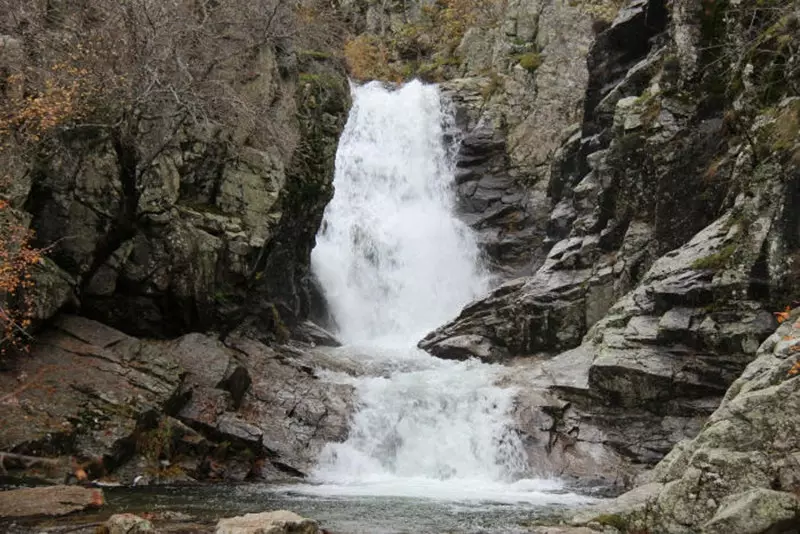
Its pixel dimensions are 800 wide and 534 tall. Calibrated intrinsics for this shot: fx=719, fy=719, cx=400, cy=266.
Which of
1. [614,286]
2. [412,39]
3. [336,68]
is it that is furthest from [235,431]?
[412,39]

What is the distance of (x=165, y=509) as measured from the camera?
11.9 metres

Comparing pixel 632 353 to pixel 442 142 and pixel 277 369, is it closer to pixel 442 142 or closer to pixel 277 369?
pixel 277 369

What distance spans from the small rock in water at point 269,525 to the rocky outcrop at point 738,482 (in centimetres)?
375

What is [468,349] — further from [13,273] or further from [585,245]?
[13,273]

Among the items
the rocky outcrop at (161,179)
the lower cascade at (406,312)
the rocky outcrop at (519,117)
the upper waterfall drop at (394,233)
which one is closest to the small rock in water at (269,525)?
the lower cascade at (406,312)

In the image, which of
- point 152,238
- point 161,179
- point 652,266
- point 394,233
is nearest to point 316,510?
point 152,238

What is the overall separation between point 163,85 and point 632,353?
556 inches

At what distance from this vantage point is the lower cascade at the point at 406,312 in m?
17.7

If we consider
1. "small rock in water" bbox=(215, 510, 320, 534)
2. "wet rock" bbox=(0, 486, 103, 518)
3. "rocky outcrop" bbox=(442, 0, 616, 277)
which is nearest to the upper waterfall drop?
"rocky outcrop" bbox=(442, 0, 616, 277)

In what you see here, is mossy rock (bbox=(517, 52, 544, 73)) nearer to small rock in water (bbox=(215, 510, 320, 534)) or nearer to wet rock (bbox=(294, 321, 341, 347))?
wet rock (bbox=(294, 321, 341, 347))

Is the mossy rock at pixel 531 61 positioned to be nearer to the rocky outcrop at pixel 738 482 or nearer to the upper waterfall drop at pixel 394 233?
the upper waterfall drop at pixel 394 233

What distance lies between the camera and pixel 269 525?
29.0 feet

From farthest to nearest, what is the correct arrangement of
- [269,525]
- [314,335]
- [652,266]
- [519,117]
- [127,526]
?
[519,117], [314,335], [652,266], [127,526], [269,525]

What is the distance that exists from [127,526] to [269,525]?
1.86 meters
